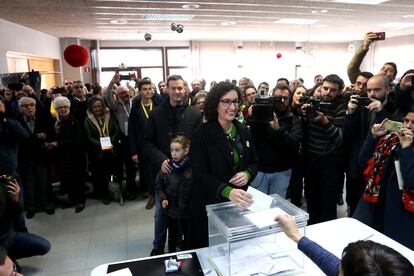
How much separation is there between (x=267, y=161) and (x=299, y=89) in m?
0.92

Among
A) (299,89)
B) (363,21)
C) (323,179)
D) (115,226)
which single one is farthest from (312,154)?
(363,21)

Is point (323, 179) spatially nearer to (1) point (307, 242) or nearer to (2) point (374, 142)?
(2) point (374, 142)

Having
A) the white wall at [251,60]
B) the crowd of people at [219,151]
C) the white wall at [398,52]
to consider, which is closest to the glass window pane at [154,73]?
the white wall at [251,60]

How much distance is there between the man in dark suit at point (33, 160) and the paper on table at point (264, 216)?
2995 mm

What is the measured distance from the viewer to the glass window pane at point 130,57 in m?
11.3

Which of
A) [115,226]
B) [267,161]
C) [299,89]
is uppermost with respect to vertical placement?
[299,89]

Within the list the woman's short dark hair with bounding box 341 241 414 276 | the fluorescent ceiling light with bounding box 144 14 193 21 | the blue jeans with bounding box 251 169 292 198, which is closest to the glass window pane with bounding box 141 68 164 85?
the fluorescent ceiling light with bounding box 144 14 193 21

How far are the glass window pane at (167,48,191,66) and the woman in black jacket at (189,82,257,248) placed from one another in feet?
34.2

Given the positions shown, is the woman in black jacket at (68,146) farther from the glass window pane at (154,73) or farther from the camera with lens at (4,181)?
the glass window pane at (154,73)

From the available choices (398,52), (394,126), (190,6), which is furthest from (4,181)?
(398,52)

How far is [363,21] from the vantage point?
25.0 ft

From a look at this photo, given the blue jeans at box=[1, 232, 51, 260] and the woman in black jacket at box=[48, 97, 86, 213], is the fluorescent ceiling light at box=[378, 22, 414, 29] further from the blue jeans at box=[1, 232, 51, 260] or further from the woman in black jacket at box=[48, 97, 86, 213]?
the blue jeans at box=[1, 232, 51, 260]

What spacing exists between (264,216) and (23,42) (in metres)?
7.38

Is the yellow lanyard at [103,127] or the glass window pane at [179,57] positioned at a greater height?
the glass window pane at [179,57]
